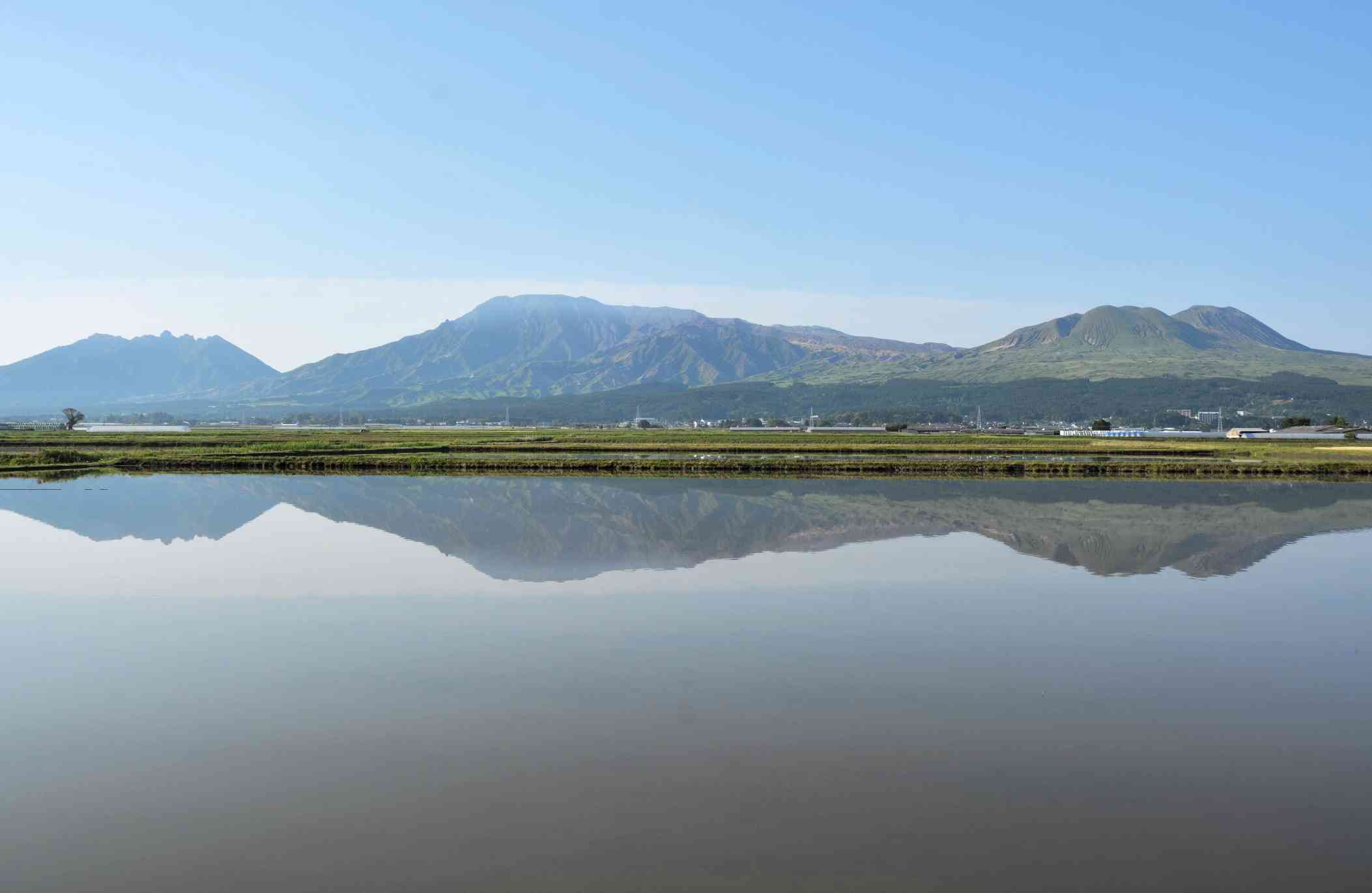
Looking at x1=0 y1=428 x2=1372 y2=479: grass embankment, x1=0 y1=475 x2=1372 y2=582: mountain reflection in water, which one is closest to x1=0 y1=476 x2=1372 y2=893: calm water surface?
x1=0 y1=475 x2=1372 y2=582: mountain reflection in water

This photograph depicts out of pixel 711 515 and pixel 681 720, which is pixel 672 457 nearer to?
pixel 711 515

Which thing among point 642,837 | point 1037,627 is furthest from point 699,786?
point 1037,627

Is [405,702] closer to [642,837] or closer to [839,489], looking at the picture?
[642,837]

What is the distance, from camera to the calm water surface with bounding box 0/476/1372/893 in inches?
277

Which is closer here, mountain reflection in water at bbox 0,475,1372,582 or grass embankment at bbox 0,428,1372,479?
mountain reflection in water at bbox 0,475,1372,582

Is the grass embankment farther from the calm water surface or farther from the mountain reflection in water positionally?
the calm water surface

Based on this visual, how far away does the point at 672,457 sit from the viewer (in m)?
54.2

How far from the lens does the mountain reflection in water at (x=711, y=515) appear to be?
2125 centimetres

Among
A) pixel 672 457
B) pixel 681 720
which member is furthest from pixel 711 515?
pixel 672 457

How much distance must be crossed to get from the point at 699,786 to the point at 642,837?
982mm

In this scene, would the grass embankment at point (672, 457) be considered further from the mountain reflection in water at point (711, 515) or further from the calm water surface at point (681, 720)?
the calm water surface at point (681, 720)

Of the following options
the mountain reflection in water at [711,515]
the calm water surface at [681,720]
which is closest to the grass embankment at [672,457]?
the mountain reflection in water at [711,515]

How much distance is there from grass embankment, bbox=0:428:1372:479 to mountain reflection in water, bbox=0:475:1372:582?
5.12m

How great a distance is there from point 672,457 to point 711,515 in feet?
85.8
